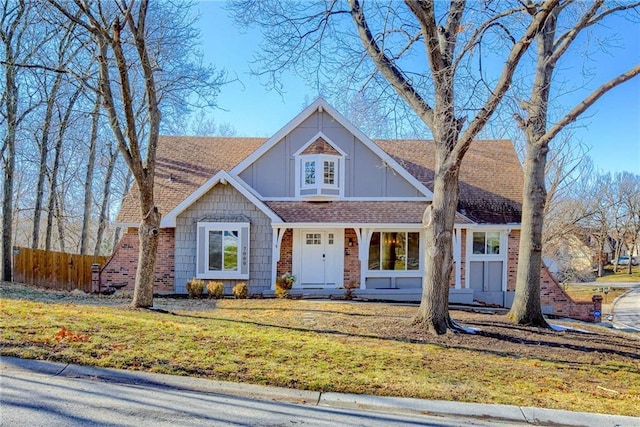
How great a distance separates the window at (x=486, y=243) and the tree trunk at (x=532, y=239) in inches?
233

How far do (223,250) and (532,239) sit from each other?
30.9ft

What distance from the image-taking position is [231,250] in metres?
15.2

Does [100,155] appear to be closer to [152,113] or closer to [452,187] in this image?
[152,113]

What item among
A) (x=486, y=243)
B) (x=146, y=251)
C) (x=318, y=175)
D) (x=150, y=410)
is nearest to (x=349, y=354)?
(x=150, y=410)

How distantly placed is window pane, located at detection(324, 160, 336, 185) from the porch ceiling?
2.50ft

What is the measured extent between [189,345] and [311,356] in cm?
168

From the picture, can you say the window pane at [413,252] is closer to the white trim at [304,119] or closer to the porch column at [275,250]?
the white trim at [304,119]

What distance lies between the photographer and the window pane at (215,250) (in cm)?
1520

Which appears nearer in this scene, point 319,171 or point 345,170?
point 319,171

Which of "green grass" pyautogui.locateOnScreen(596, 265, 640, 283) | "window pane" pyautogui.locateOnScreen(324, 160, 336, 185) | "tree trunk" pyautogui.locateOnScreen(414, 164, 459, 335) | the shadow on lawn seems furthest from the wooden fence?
"green grass" pyautogui.locateOnScreen(596, 265, 640, 283)

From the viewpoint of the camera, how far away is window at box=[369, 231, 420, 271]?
16.2m

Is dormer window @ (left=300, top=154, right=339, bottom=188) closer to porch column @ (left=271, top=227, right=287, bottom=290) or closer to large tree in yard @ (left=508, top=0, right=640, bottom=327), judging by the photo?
porch column @ (left=271, top=227, right=287, bottom=290)

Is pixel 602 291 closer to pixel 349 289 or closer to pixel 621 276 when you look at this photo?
pixel 621 276

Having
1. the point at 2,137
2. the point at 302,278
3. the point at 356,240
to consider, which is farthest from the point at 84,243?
the point at 356,240
